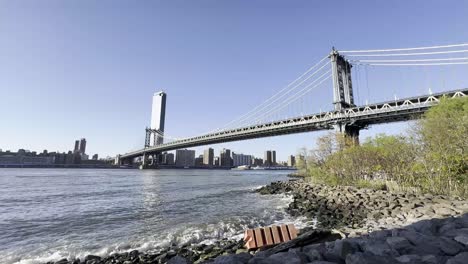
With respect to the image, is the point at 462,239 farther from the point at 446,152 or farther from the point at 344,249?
the point at 446,152

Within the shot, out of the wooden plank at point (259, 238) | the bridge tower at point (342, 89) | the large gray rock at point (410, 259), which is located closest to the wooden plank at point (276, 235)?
the wooden plank at point (259, 238)

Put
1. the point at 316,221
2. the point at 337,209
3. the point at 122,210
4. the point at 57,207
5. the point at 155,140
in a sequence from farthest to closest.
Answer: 1. the point at 155,140
2. the point at 57,207
3. the point at 122,210
4. the point at 337,209
5. the point at 316,221

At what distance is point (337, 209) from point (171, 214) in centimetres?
931

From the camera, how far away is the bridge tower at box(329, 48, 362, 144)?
45438mm

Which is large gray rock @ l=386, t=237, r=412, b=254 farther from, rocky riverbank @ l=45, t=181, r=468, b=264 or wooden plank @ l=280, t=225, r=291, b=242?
wooden plank @ l=280, t=225, r=291, b=242

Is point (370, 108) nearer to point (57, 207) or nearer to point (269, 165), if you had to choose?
point (57, 207)

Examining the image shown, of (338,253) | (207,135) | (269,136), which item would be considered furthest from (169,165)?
(338,253)

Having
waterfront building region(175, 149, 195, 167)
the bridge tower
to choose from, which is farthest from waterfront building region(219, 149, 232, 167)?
the bridge tower

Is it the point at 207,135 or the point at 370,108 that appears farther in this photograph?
the point at 207,135

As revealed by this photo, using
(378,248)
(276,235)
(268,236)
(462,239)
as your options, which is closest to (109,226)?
(268,236)

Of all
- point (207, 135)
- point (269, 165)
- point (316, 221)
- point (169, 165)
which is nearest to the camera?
point (316, 221)

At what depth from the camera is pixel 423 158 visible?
51.8ft

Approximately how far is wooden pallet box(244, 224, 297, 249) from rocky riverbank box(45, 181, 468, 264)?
0.37 metres

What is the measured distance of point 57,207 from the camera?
19109mm
